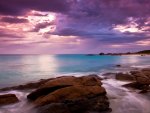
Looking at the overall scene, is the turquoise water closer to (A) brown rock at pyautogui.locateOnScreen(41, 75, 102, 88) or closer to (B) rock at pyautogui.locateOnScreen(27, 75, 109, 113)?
(A) brown rock at pyautogui.locateOnScreen(41, 75, 102, 88)

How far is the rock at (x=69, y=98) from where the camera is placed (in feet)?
50.6

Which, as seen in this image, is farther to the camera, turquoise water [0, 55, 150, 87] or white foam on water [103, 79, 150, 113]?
turquoise water [0, 55, 150, 87]

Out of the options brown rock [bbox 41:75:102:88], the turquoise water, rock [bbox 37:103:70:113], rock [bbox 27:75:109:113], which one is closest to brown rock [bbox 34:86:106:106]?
rock [bbox 27:75:109:113]

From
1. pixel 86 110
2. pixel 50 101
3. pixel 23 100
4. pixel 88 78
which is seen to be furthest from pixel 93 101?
pixel 23 100

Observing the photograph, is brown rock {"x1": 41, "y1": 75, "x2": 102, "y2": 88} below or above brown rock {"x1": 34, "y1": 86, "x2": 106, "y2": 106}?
above

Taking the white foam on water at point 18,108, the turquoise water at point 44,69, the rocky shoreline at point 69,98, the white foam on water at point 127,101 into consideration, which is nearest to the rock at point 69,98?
the rocky shoreline at point 69,98

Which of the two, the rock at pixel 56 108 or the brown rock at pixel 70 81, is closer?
the rock at pixel 56 108

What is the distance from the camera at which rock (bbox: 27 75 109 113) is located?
50.6 ft

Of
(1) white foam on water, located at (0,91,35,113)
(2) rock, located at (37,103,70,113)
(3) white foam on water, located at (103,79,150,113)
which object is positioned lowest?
(3) white foam on water, located at (103,79,150,113)

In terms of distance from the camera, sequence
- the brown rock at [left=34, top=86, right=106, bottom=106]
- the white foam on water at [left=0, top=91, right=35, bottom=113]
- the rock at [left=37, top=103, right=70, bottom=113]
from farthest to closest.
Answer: the brown rock at [left=34, top=86, right=106, bottom=106]
the white foam on water at [left=0, top=91, right=35, bottom=113]
the rock at [left=37, top=103, right=70, bottom=113]

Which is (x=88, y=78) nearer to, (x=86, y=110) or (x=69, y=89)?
(x=69, y=89)

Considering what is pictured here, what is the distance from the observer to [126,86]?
1005 inches

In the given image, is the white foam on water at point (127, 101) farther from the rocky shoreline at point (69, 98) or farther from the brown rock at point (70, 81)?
the brown rock at point (70, 81)

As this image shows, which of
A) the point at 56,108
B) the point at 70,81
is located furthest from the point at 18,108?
the point at 70,81
